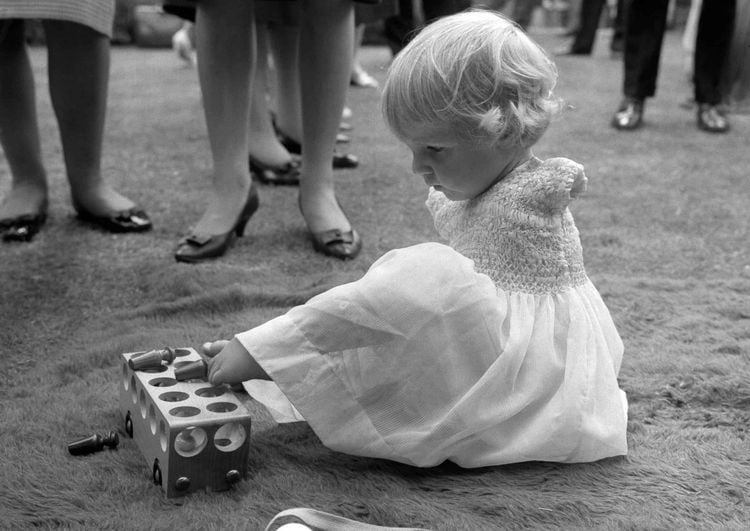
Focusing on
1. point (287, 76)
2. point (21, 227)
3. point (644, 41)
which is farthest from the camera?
point (644, 41)

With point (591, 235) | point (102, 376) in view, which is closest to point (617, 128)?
point (591, 235)

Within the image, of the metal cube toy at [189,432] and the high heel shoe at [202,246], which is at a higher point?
the metal cube toy at [189,432]

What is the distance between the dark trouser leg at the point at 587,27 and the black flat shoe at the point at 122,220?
405 centimetres

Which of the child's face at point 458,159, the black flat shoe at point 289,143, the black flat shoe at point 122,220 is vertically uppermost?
the child's face at point 458,159

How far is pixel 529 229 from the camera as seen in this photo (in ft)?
3.10

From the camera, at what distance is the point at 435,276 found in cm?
86

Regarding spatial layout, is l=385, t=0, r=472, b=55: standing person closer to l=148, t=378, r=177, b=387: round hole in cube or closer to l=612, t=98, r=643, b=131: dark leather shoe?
l=612, t=98, r=643, b=131: dark leather shoe

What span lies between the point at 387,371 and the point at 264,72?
1.56 meters

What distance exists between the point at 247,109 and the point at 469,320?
0.91m

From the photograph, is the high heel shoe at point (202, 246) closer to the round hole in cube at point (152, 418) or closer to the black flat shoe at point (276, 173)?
the black flat shoe at point (276, 173)

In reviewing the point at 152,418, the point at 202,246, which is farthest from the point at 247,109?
the point at 152,418

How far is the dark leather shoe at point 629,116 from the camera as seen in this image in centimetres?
296

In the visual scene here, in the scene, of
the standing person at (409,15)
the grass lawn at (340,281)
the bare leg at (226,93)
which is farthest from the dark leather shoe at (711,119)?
the bare leg at (226,93)

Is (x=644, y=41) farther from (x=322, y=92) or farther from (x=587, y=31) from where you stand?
(x=587, y=31)
